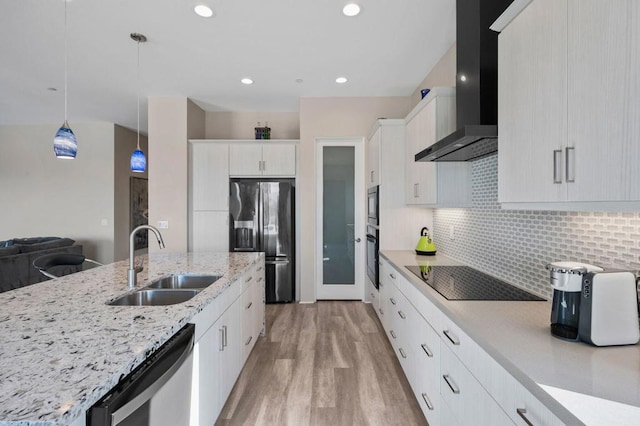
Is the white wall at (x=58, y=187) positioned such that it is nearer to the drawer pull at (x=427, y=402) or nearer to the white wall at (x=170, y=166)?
the white wall at (x=170, y=166)

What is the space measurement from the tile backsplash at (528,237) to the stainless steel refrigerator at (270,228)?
215 centimetres

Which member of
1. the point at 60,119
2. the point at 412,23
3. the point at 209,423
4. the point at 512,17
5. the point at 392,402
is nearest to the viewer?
the point at 512,17

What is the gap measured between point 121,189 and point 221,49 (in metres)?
4.28

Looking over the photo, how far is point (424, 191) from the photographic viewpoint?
2.62m

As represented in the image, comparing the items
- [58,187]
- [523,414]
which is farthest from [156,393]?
[58,187]

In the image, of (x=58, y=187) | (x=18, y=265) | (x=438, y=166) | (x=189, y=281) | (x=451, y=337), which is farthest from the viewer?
(x=58, y=187)

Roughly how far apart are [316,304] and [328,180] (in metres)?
1.75

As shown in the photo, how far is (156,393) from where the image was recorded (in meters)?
0.98

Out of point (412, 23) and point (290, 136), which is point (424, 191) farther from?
point (290, 136)

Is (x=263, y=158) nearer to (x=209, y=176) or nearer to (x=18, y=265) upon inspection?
(x=209, y=176)

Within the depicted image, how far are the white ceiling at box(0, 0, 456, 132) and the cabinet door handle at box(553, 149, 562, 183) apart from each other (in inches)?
69.4

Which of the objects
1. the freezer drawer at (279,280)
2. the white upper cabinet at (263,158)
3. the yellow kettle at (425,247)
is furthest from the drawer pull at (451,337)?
the white upper cabinet at (263,158)

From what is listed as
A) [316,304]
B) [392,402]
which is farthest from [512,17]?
[316,304]

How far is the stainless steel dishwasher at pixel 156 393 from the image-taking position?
0.79 metres
